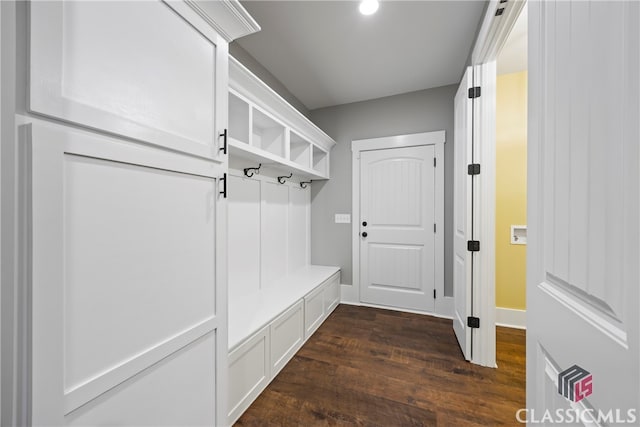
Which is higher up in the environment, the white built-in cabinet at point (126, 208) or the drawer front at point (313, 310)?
the white built-in cabinet at point (126, 208)

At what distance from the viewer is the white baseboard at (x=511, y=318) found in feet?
8.41

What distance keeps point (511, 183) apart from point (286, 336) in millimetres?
2625

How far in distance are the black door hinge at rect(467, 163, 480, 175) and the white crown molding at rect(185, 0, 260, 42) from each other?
1730 millimetres

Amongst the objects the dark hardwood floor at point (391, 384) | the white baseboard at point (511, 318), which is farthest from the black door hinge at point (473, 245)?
the white baseboard at point (511, 318)

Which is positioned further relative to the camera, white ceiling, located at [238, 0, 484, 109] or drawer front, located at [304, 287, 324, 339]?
drawer front, located at [304, 287, 324, 339]

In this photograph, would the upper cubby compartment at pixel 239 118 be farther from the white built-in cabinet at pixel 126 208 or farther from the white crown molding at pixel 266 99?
the white built-in cabinet at pixel 126 208

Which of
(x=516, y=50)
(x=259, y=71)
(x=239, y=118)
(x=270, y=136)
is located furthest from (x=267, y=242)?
(x=516, y=50)

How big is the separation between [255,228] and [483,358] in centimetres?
212

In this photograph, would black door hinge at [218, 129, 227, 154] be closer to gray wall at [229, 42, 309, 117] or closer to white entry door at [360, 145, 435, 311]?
gray wall at [229, 42, 309, 117]

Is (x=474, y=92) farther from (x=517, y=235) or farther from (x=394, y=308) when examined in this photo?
(x=394, y=308)

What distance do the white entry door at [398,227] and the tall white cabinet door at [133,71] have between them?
89.0 inches

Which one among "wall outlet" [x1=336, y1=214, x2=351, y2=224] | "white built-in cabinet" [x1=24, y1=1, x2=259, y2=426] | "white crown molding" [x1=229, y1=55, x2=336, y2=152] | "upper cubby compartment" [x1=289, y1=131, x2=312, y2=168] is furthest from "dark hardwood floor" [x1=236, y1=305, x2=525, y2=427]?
"white crown molding" [x1=229, y1=55, x2=336, y2=152]

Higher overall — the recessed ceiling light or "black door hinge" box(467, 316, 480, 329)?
the recessed ceiling light

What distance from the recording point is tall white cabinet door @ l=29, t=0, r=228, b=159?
62cm
